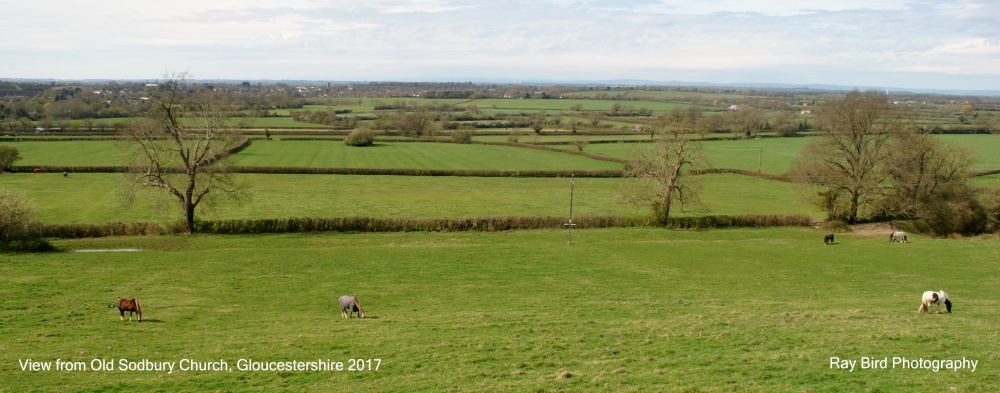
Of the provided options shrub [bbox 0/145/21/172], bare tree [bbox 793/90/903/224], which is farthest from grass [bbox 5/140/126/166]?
bare tree [bbox 793/90/903/224]

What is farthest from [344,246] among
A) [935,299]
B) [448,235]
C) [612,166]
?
[612,166]

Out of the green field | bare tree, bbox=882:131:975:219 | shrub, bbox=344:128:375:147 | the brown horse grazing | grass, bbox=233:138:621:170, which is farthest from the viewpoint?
shrub, bbox=344:128:375:147

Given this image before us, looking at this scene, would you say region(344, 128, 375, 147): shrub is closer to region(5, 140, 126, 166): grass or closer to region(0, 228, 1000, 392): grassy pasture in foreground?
region(5, 140, 126, 166): grass

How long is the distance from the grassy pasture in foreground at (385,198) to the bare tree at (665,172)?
4.37 m

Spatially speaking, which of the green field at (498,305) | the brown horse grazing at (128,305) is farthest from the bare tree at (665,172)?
the brown horse grazing at (128,305)

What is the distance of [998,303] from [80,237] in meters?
47.8

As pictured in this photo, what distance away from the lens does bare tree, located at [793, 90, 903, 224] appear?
159 feet

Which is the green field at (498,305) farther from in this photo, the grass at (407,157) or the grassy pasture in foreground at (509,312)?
the grass at (407,157)

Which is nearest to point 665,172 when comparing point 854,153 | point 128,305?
point 854,153

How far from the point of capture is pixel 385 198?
192 ft

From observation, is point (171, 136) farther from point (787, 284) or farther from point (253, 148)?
point (253, 148)

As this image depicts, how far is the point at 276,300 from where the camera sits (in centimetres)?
2530

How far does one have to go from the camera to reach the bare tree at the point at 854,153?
159ft

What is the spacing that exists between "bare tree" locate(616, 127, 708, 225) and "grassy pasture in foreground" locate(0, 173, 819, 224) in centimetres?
437
